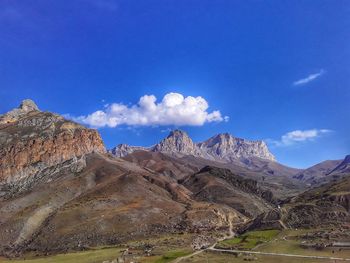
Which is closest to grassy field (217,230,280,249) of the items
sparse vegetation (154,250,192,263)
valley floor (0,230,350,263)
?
valley floor (0,230,350,263)

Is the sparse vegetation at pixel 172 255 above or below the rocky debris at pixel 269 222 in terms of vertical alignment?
below

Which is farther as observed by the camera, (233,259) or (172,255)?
(172,255)

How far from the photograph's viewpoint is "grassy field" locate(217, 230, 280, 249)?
144500mm

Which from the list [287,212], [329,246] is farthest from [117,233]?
[329,246]

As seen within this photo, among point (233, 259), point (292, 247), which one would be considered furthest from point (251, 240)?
point (233, 259)

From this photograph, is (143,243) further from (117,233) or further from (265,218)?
(265,218)

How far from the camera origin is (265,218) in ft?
564

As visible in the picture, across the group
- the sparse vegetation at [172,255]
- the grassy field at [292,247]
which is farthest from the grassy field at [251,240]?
the sparse vegetation at [172,255]

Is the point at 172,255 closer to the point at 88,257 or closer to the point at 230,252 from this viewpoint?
the point at 230,252

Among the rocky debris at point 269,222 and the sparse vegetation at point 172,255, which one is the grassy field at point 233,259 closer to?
the sparse vegetation at point 172,255

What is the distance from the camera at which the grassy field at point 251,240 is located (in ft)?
474

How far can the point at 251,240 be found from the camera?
150 meters

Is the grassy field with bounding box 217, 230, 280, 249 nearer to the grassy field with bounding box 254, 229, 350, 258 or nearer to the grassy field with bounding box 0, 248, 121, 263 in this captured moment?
the grassy field with bounding box 254, 229, 350, 258

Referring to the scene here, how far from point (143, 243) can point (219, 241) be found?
26.8 meters
